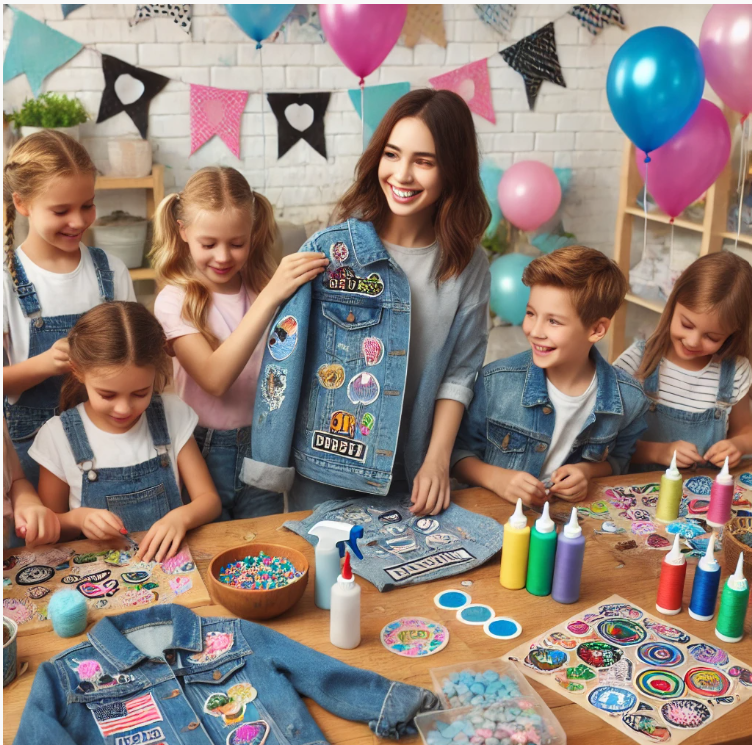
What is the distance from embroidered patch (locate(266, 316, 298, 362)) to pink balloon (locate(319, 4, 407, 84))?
7.81 feet

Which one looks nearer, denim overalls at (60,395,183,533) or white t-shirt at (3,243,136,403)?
denim overalls at (60,395,183,533)

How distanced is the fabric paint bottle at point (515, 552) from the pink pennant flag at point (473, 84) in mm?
3945

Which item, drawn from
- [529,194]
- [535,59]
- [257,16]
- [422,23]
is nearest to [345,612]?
[257,16]

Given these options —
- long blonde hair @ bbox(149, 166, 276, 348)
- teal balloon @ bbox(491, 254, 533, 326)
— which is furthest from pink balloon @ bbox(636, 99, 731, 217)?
long blonde hair @ bbox(149, 166, 276, 348)

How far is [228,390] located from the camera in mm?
2203

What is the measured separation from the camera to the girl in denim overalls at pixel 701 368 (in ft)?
7.17

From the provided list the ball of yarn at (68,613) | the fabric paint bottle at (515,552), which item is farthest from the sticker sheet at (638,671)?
the ball of yarn at (68,613)

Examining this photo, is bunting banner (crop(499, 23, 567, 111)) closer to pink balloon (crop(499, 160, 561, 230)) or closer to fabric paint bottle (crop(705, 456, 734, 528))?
pink balloon (crop(499, 160, 561, 230))

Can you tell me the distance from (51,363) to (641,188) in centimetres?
401

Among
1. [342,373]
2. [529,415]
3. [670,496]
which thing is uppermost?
[342,373]

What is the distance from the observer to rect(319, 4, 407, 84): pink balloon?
3758 millimetres

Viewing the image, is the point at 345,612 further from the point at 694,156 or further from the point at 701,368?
the point at 694,156

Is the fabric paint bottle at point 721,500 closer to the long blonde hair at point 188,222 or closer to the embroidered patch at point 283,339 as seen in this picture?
the embroidered patch at point 283,339

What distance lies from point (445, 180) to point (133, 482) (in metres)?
0.97
